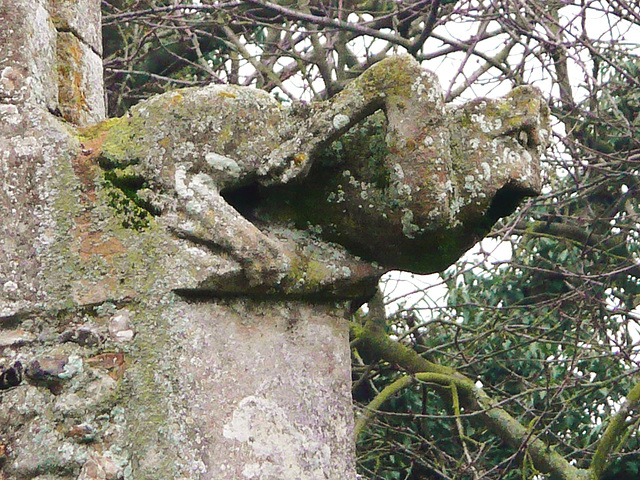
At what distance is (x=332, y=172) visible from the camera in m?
2.03

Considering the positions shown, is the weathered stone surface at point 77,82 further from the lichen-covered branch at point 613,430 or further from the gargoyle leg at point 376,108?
the lichen-covered branch at point 613,430

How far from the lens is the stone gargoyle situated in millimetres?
1914

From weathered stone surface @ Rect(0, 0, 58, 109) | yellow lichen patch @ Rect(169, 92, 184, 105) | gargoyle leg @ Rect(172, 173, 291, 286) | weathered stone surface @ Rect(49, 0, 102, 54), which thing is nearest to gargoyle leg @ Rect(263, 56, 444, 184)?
gargoyle leg @ Rect(172, 173, 291, 286)

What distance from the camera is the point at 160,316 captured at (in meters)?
1.89

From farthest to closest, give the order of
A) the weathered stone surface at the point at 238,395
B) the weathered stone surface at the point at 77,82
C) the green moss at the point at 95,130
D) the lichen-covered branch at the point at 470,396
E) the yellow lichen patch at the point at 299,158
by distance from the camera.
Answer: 1. the lichen-covered branch at the point at 470,396
2. the weathered stone surface at the point at 77,82
3. the green moss at the point at 95,130
4. the yellow lichen patch at the point at 299,158
5. the weathered stone surface at the point at 238,395

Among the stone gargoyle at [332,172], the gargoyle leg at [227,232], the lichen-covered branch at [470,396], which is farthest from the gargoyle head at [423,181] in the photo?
the lichen-covered branch at [470,396]

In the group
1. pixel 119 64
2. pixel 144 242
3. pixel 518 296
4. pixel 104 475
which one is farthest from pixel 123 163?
pixel 518 296

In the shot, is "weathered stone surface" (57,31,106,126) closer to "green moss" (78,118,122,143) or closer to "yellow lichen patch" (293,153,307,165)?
"green moss" (78,118,122,143)

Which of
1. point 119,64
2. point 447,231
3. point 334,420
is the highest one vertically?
point 119,64

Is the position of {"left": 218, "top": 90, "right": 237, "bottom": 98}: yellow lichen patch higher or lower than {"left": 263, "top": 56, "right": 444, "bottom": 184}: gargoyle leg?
higher

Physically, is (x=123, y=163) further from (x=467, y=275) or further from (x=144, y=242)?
(x=467, y=275)

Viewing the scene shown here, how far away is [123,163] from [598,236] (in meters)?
4.65

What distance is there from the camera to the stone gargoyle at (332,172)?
75.4 inches

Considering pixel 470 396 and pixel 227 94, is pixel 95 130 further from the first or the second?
pixel 470 396
